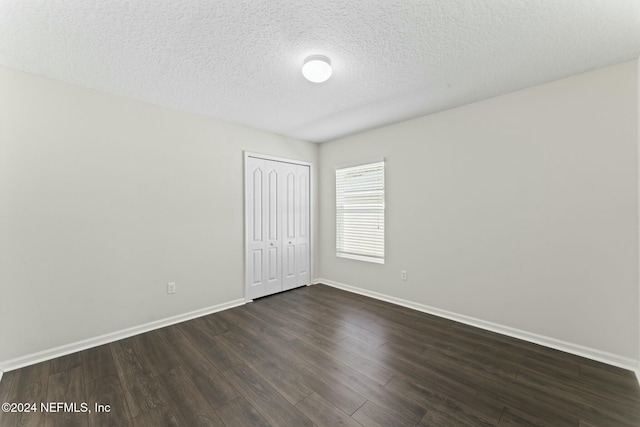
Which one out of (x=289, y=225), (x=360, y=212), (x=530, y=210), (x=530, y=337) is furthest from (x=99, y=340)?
(x=530, y=210)

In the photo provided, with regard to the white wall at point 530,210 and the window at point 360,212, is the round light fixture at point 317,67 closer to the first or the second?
the white wall at point 530,210

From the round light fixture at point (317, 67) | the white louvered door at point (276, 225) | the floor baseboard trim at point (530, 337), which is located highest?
the round light fixture at point (317, 67)

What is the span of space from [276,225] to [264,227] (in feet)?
0.73

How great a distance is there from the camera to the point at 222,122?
3512mm

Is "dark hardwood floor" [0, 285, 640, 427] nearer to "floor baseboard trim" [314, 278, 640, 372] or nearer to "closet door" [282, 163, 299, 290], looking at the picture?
"floor baseboard trim" [314, 278, 640, 372]

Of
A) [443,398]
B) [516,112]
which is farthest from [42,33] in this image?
[516,112]

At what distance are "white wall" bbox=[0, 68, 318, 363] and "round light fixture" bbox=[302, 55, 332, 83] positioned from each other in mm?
1859

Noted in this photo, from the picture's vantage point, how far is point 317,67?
2062mm

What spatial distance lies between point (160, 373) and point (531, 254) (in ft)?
11.7

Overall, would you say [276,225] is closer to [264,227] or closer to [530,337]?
[264,227]

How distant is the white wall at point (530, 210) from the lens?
7.18ft

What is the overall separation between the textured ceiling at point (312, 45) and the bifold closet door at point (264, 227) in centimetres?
128

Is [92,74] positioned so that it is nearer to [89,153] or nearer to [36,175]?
[89,153]

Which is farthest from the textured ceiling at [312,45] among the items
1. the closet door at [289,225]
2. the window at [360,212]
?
the closet door at [289,225]
